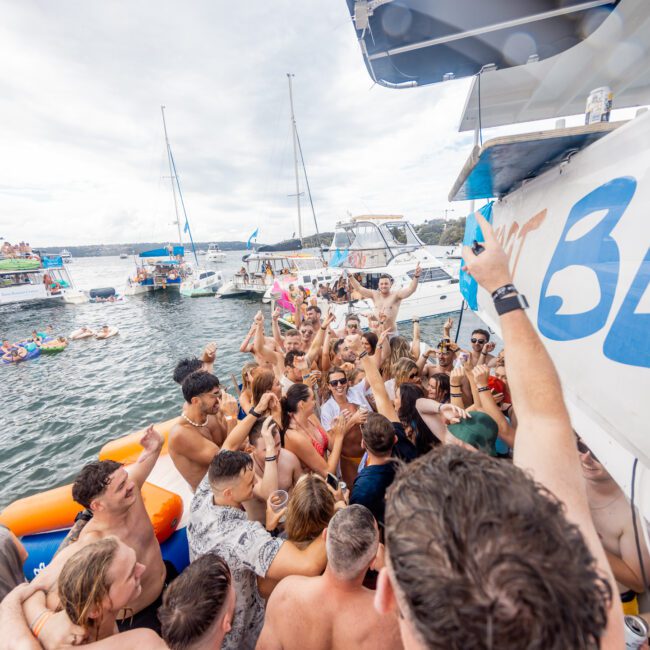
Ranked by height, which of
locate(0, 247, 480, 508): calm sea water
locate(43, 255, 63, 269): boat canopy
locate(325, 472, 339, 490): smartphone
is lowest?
locate(0, 247, 480, 508): calm sea water

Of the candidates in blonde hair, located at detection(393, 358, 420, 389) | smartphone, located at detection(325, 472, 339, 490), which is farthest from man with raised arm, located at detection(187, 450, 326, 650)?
blonde hair, located at detection(393, 358, 420, 389)

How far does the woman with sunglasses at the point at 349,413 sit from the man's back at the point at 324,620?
1702mm

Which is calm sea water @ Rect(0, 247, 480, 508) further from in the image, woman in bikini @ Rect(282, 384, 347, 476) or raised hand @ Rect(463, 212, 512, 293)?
raised hand @ Rect(463, 212, 512, 293)

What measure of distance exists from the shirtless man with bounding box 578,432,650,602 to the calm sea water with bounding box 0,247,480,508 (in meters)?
5.44

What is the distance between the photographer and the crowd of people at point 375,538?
0.49m

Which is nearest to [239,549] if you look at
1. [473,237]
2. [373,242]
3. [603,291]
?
[603,291]

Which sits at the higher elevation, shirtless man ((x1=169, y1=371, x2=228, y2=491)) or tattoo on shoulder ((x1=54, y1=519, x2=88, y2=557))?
shirtless man ((x1=169, y1=371, x2=228, y2=491))

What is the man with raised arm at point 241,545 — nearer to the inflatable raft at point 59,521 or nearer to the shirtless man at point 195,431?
the shirtless man at point 195,431

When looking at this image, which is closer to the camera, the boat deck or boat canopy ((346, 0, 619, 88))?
the boat deck

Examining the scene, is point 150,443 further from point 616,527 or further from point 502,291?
point 616,527

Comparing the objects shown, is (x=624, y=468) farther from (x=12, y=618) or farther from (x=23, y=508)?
(x=23, y=508)

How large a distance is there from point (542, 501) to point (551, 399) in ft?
1.52

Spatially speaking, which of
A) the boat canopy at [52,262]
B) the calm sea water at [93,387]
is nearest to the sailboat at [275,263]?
the calm sea water at [93,387]

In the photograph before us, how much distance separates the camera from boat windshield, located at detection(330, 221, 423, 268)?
1538cm
